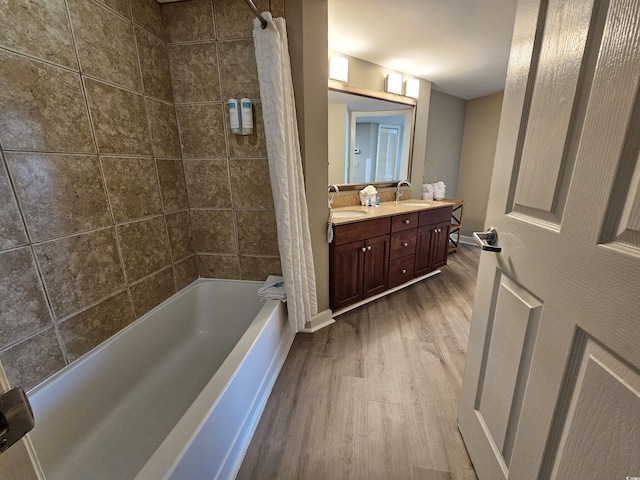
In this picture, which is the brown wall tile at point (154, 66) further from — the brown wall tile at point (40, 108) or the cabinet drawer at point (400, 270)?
the cabinet drawer at point (400, 270)

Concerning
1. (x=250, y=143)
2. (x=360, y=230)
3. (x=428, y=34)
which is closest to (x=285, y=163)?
(x=250, y=143)

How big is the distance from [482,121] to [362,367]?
12.9 feet

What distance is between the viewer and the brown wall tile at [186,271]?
5.82 feet

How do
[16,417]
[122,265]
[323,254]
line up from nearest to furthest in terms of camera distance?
[16,417] < [122,265] < [323,254]

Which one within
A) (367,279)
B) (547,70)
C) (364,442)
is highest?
(547,70)

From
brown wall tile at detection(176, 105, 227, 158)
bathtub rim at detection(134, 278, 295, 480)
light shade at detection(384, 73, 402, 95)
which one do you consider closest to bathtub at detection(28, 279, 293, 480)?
bathtub rim at detection(134, 278, 295, 480)

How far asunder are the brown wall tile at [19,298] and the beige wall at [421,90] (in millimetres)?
2426

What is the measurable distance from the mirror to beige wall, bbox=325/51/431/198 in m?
0.10

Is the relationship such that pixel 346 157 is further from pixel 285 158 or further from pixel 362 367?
pixel 362 367

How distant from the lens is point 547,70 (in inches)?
25.4

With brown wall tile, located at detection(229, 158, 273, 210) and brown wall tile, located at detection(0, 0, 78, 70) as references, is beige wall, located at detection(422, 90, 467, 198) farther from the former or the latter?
brown wall tile, located at detection(0, 0, 78, 70)

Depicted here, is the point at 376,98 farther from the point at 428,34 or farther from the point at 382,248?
the point at 382,248

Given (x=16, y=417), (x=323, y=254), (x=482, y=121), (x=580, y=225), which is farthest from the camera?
(x=482, y=121)

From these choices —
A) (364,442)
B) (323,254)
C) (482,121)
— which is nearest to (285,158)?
(323,254)
